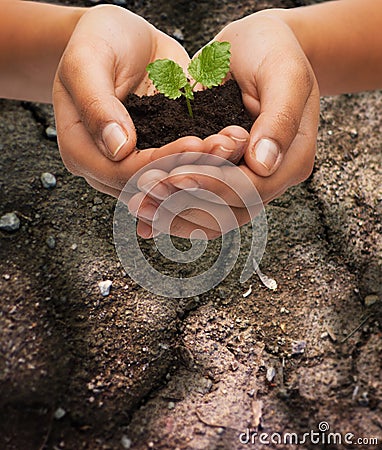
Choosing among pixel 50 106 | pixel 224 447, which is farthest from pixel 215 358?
pixel 50 106

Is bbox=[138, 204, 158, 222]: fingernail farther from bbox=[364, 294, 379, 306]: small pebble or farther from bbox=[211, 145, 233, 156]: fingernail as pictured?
bbox=[364, 294, 379, 306]: small pebble

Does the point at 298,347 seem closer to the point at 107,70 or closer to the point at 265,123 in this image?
the point at 265,123

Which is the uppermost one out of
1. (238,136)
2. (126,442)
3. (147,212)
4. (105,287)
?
(238,136)

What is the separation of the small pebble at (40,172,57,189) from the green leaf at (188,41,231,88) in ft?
1.81

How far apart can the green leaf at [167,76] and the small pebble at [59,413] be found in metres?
0.74

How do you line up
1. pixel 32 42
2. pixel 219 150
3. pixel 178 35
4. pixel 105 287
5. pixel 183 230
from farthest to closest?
pixel 178 35
pixel 32 42
pixel 105 287
pixel 183 230
pixel 219 150

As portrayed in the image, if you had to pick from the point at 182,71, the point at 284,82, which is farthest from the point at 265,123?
the point at 182,71

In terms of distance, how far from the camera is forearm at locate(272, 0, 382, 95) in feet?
4.73

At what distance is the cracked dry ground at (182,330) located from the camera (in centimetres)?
118

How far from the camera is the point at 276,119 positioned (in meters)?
1.02

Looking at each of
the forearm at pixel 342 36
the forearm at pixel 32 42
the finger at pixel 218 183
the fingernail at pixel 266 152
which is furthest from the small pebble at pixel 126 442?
the forearm at pixel 342 36

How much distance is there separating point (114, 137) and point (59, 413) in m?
0.64

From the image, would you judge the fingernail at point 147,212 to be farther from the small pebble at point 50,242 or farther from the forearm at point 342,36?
the forearm at point 342,36

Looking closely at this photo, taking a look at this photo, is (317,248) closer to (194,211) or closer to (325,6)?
(194,211)
